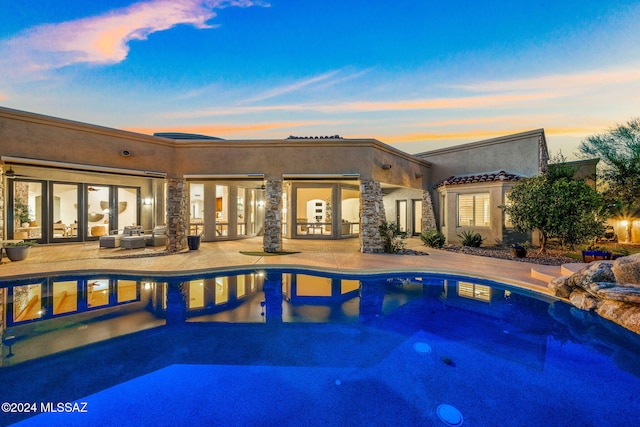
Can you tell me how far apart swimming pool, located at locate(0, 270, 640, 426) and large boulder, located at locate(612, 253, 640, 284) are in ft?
4.11

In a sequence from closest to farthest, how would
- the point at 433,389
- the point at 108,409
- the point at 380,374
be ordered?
1. the point at 108,409
2. the point at 433,389
3. the point at 380,374

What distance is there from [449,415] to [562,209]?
10.1 meters

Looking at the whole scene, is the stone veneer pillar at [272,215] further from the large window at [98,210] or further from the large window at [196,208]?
the large window at [98,210]

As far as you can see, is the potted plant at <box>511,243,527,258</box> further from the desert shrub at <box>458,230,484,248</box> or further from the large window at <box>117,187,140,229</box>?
the large window at <box>117,187,140,229</box>

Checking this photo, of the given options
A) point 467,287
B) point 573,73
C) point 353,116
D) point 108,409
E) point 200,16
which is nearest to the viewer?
point 108,409

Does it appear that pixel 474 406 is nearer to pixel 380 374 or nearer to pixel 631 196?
pixel 380 374

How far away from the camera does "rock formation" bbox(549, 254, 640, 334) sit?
514 cm

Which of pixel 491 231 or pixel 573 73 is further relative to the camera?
pixel 491 231

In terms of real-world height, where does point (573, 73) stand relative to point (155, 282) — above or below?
above

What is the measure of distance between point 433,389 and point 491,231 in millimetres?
12014

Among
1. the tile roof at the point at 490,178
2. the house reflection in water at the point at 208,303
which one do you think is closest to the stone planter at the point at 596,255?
the house reflection in water at the point at 208,303

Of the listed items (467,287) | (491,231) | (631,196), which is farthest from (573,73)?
(467,287)

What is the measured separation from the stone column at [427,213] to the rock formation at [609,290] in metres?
10.0

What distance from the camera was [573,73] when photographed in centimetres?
1223
